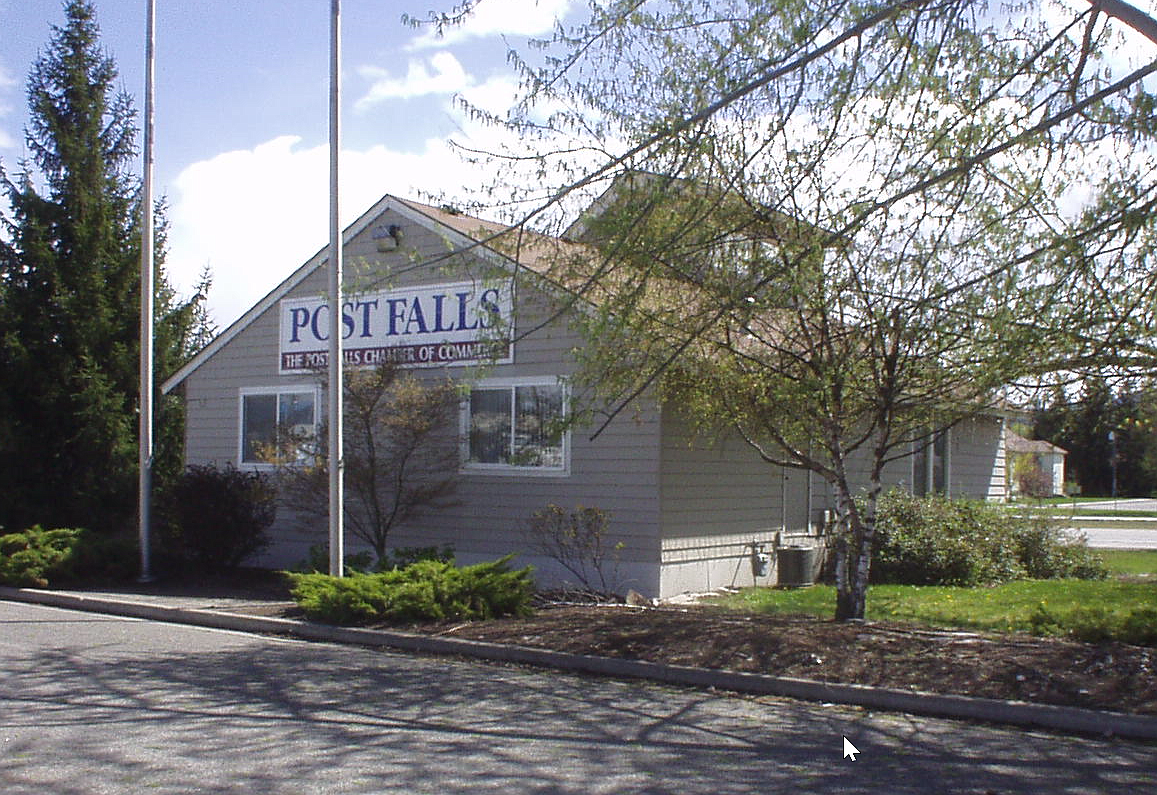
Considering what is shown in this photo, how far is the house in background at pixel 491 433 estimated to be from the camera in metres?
14.2

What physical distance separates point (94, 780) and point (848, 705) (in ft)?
17.3

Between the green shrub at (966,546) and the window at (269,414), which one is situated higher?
the window at (269,414)

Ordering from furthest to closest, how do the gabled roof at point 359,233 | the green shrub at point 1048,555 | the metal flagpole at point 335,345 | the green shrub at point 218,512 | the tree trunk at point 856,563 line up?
the green shrub at point 1048,555 → the green shrub at point 218,512 → the gabled roof at point 359,233 → the metal flagpole at point 335,345 → the tree trunk at point 856,563

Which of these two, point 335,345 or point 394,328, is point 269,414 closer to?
point 394,328

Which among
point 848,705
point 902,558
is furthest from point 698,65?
point 902,558

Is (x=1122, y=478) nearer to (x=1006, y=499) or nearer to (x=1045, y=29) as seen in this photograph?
(x=1006, y=499)

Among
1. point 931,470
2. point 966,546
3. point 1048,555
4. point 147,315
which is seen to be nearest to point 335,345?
point 147,315

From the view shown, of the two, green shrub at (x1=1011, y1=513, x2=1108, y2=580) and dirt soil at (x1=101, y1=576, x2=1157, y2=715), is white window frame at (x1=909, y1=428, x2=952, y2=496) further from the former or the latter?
dirt soil at (x1=101, y1=576, x2=1157, y2=715)

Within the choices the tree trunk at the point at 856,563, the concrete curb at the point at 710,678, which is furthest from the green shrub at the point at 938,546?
the concrete curb at the point at 710,678

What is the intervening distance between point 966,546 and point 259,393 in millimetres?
11401

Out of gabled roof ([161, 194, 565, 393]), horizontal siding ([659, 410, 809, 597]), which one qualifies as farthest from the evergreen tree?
horizontal siding ([659, 410, 809, 597])

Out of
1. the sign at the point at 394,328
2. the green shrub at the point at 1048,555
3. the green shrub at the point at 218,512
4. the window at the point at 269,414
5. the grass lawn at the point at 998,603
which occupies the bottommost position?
the grass lawn at the point at 998,603

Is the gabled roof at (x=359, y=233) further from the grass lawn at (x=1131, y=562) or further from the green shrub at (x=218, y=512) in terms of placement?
the grass lawn at (x=1131, y=562)

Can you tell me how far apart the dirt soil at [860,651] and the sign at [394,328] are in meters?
5.12
